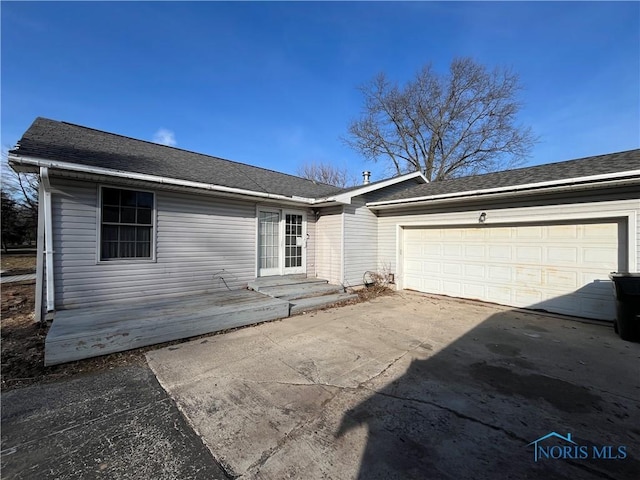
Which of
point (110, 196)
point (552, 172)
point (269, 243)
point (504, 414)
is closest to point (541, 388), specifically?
point (504, 414)

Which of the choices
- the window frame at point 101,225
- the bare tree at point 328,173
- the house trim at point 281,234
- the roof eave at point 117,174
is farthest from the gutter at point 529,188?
the bare tree at point 328,173

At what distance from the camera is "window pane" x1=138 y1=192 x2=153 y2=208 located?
5621 mm

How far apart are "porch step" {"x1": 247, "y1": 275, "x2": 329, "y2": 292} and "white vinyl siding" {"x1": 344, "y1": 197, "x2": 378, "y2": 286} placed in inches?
38.5

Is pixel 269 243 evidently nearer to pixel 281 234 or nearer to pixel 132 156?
pixel 281 234

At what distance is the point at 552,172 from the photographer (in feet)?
21.0

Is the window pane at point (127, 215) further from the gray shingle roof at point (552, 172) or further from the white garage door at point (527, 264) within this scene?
the white garage door at point (527, 264)

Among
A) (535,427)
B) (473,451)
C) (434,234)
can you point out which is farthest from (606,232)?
(473,451)

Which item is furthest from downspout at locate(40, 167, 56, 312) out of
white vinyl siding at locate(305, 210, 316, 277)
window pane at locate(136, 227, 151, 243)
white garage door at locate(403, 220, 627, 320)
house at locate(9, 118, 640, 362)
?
white garage door at locate(403, 220, 627, 320)

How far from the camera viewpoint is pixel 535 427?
7.85ft

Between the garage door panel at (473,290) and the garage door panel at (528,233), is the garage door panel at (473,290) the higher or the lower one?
the lower one

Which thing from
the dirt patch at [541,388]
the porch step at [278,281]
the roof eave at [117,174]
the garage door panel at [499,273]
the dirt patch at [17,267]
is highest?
the roof eave at [117,174]

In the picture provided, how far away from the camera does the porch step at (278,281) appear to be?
22.8 feet

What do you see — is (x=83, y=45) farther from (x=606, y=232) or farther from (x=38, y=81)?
(x=606, y=232)

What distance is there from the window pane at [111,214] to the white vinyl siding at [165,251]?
0.14 metres
